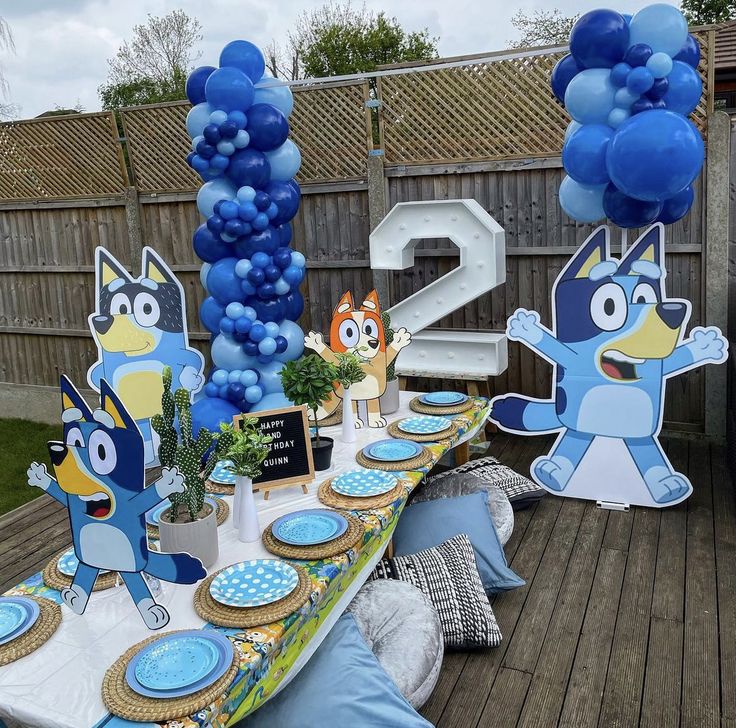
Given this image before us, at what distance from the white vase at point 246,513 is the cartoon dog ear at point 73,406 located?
0.60 metres

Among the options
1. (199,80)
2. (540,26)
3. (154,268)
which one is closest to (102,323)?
(154,268)

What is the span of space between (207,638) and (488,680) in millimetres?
1214

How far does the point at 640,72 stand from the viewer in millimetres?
3205

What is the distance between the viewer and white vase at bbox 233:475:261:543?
234 centimetres

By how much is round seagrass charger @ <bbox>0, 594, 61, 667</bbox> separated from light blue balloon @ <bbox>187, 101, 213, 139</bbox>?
10.1 ft

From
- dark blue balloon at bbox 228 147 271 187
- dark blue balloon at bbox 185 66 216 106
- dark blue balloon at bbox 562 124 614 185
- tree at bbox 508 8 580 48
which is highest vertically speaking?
tree at bbox 508 8 580 48

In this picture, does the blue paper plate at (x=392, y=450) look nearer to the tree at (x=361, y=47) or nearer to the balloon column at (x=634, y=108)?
the balloon column at (x=634, y=108)

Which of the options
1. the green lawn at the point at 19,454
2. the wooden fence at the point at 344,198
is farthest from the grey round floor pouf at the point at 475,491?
the green lawn at the point at 19,454

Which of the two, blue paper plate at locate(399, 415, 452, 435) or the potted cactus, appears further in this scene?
blue paper plate at locate(399, 415, 452, 435)

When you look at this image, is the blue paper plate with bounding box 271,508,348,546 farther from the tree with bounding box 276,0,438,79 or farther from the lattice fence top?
the tree with bounding box 276,0,438,79

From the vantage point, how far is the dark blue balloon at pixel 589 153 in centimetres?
339

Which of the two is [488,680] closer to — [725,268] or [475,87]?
[725,268]

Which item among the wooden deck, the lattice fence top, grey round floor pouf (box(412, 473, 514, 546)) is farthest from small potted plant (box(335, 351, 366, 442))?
the lattice fence top

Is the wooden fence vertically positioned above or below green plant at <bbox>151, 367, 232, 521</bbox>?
above
